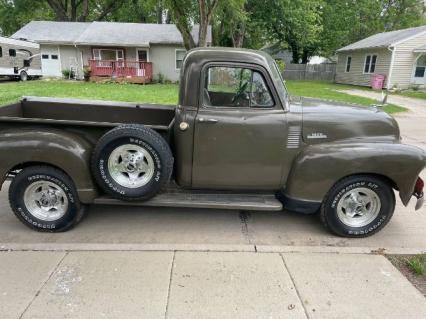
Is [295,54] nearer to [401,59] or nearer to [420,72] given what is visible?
[401,59]

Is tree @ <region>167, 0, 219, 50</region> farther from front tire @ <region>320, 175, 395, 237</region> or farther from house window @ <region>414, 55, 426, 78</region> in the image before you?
house window @ <region>414, 55, 426, 78</region>

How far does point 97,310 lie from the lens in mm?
2650

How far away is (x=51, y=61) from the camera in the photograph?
26.9m

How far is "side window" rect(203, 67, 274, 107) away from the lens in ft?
12.0

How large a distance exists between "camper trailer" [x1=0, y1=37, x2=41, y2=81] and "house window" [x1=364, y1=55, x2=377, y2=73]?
82.6 ft

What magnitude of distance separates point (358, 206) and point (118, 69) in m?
23.5

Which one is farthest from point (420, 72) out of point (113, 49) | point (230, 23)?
point (113, 49)

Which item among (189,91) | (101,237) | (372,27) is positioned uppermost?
(372,27)

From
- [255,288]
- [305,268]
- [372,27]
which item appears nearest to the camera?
[255,288]

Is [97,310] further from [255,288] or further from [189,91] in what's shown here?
[189,91]

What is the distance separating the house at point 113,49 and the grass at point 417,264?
75.9ft

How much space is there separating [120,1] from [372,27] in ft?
89.5

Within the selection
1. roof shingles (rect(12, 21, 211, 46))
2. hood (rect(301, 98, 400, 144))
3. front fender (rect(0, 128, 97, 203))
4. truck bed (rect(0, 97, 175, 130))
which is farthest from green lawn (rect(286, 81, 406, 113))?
roof shingles (rect(12, 21, 211, 46))

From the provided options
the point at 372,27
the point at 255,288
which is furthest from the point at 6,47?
the point at 372,27
